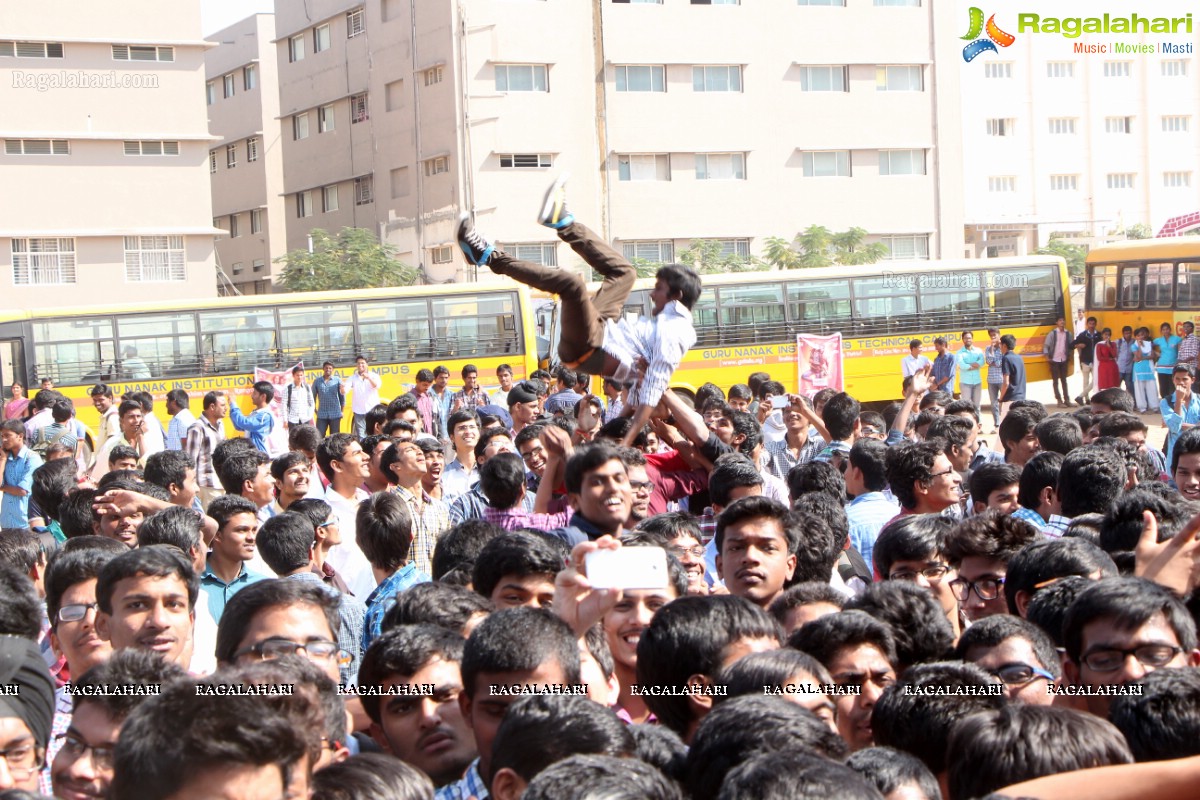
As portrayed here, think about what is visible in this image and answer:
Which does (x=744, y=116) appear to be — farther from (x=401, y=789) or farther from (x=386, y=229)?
(x=401, y=789)

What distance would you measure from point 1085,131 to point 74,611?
182ft

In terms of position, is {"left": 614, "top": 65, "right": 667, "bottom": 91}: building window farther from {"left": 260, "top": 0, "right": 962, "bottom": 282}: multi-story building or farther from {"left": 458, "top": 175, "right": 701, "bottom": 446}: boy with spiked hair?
{"left": 458, "top": 175, "right": 701, "bottom": 446}: boy with spiked hair

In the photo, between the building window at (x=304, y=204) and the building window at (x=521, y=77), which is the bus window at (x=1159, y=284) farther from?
the building window at (x=304, y=204)

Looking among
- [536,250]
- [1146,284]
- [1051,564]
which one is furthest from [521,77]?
[1051,564]

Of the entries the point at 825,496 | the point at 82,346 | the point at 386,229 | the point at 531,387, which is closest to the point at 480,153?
the point at 386,229

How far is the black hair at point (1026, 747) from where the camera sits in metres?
2.59

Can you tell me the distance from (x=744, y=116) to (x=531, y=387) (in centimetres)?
2752

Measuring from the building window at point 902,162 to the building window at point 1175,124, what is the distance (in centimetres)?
2261

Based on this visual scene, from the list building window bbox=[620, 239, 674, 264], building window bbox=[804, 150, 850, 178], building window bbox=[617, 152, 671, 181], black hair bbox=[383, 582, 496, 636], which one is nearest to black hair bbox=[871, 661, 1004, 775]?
black hair bbox=[383, 582, 496, 636]

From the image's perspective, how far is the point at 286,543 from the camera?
4.96m

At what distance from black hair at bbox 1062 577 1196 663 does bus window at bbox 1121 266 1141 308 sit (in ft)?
72.8

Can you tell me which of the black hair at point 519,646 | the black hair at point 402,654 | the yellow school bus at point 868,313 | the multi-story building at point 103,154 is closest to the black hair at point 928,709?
the black hair at point 519,646

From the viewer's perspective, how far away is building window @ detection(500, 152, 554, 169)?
34625mm

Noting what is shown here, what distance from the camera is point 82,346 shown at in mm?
18750
